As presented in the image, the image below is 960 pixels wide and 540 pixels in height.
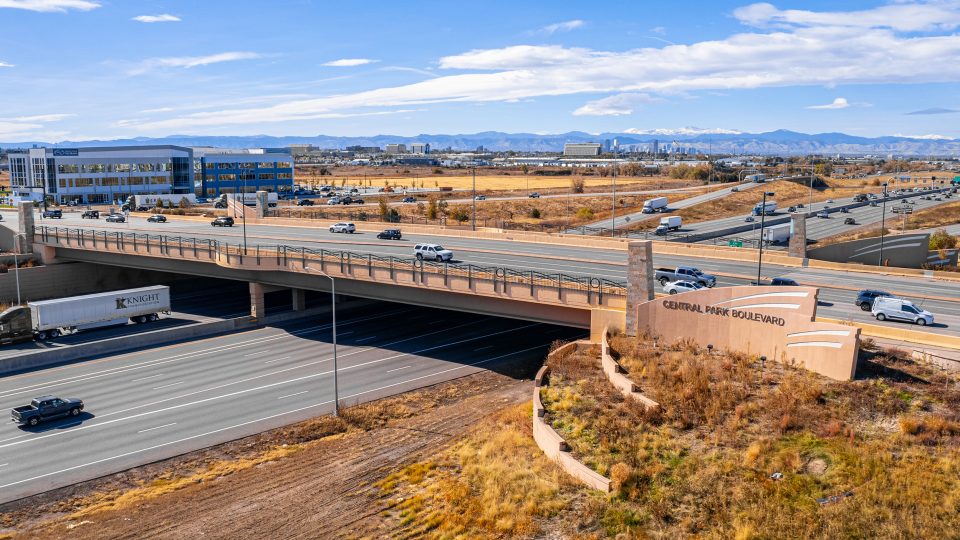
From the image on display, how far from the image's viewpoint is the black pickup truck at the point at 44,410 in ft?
120

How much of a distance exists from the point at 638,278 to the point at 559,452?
1332 centimetres

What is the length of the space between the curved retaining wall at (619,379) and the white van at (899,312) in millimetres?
15632

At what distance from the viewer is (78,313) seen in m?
54.0

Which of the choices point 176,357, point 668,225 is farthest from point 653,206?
point 176,357

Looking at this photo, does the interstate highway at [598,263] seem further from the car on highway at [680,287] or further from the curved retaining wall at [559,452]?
the curved retaining wall at [559,452]

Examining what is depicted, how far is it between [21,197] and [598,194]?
348 feet

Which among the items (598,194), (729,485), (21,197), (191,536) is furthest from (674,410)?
(21,197)

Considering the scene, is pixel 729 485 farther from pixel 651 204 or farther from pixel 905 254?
pixel 651 204

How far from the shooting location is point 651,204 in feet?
377

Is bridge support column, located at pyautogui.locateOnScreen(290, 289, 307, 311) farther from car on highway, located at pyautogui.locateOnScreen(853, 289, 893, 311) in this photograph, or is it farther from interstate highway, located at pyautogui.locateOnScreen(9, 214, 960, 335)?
car on highway, located at pyautogui.locateOnScreen(853, 289, 893, 311)

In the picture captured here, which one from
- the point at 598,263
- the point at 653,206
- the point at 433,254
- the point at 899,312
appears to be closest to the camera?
the point at 899,312

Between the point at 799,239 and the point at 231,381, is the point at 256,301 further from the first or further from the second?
the point at 799,239

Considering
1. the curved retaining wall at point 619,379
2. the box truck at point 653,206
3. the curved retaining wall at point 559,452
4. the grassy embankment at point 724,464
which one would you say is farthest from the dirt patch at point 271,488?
the box truck at point 653,206

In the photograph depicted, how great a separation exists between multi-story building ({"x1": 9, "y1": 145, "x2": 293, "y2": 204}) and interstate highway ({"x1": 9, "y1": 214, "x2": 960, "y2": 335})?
54682mm
